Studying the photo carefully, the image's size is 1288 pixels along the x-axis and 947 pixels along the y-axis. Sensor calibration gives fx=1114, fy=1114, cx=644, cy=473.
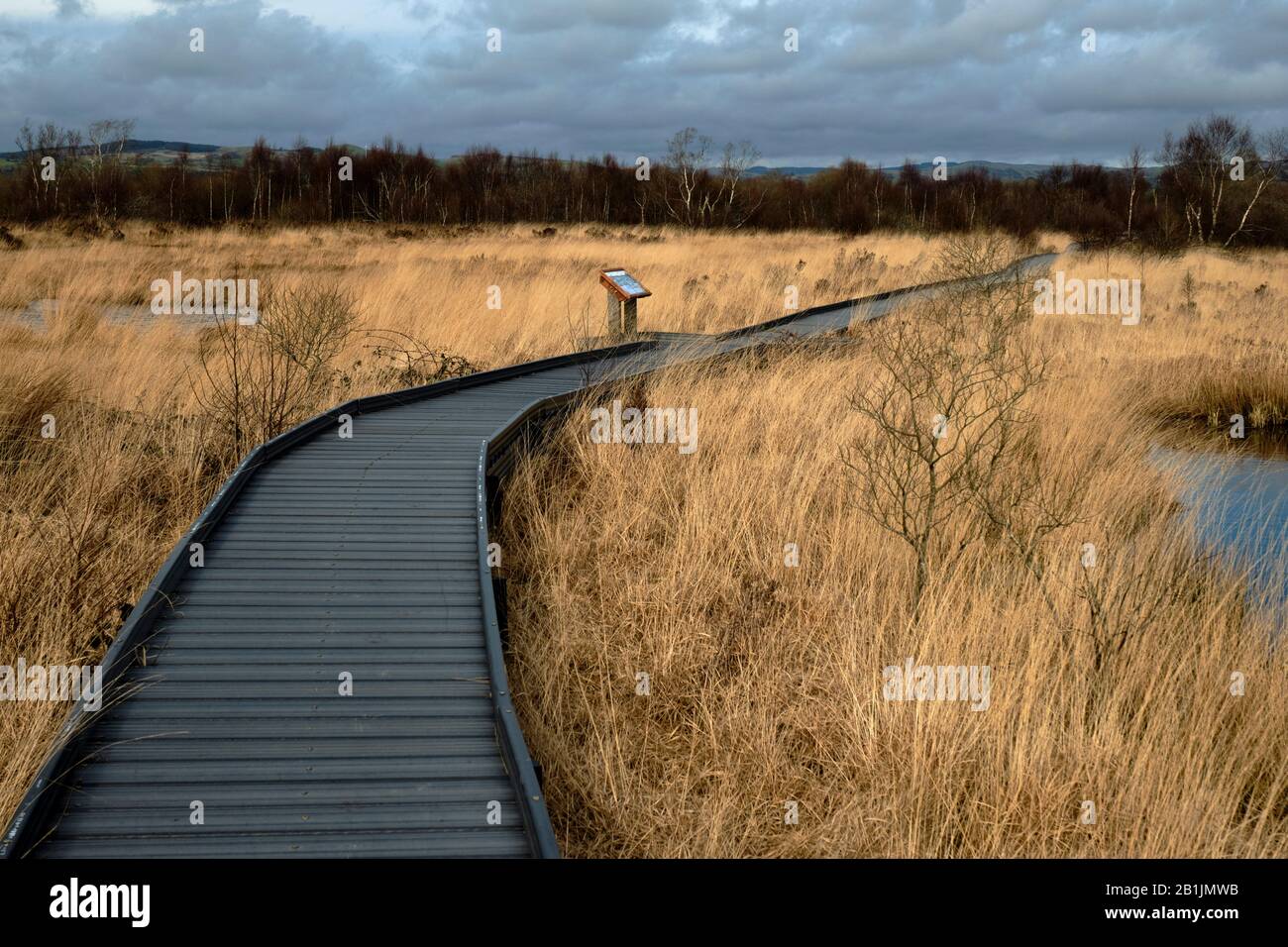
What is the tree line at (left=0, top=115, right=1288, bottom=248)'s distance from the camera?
35781mm

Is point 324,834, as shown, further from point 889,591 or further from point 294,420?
point 294,420

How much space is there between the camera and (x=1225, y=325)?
17.9m

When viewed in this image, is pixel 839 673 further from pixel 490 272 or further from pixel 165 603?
pixel 490 272

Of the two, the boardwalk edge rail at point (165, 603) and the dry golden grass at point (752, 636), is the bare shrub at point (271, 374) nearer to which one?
the dry golden grass at point (752, 636)
